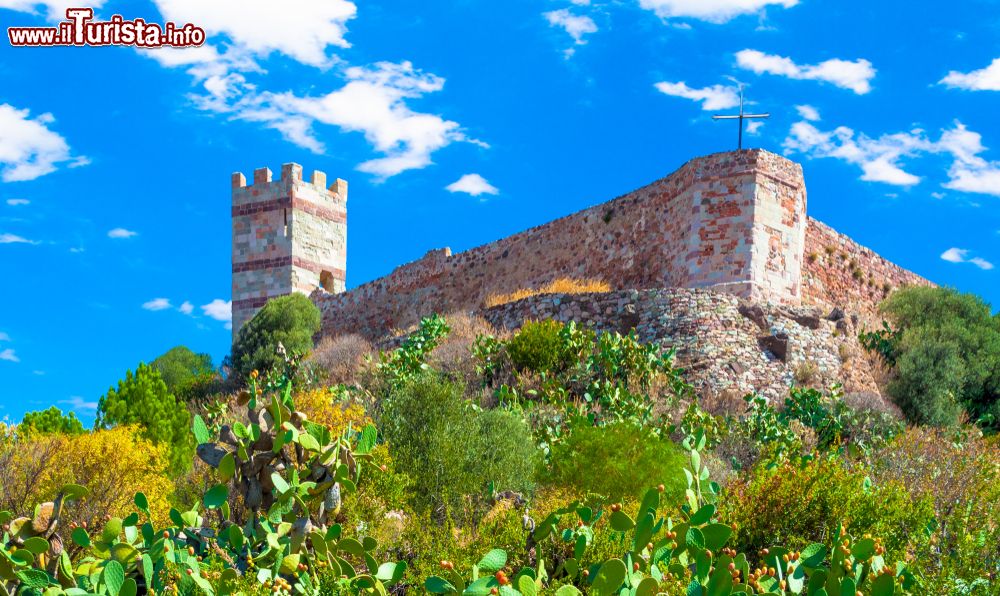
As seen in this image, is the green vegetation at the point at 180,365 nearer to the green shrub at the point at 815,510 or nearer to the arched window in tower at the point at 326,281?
the arched window in tower at the point at 326,281

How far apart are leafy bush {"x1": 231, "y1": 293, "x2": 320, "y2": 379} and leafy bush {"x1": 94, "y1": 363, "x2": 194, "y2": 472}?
5.04 metres

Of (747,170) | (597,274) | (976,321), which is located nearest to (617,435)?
(747,170)

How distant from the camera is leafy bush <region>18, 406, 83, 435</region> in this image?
805 inches

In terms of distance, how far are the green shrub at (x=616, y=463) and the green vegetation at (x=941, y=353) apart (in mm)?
9567

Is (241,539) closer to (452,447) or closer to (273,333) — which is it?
(452,447)

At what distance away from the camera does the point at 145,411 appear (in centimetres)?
2152

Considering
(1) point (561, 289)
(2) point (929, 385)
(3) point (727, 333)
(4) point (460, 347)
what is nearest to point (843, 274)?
(2) point (929, 385)

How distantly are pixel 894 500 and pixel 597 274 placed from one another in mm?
16927

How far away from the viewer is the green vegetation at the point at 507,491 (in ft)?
21.1

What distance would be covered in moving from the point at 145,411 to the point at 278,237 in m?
12.9

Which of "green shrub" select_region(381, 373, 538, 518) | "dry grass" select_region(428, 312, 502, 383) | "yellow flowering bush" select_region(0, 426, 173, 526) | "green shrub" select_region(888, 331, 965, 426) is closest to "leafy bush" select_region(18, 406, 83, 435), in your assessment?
"yellow flowering bush" select_region(0, 426, 173, 526)

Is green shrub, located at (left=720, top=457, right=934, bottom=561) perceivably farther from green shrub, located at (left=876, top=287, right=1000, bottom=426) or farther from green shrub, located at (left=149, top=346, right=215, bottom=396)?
green shrub, located at (left=149, top=346, right=215, bottom=396)

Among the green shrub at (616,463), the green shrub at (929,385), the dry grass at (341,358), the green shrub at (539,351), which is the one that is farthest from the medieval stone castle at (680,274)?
the green shrub at (616,463)

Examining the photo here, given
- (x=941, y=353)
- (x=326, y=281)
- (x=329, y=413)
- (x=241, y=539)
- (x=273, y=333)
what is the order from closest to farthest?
(x=241, y=539), (x=329, y=413), (x=941, y=353), (x=273, y=333), (x=326, y=281)
